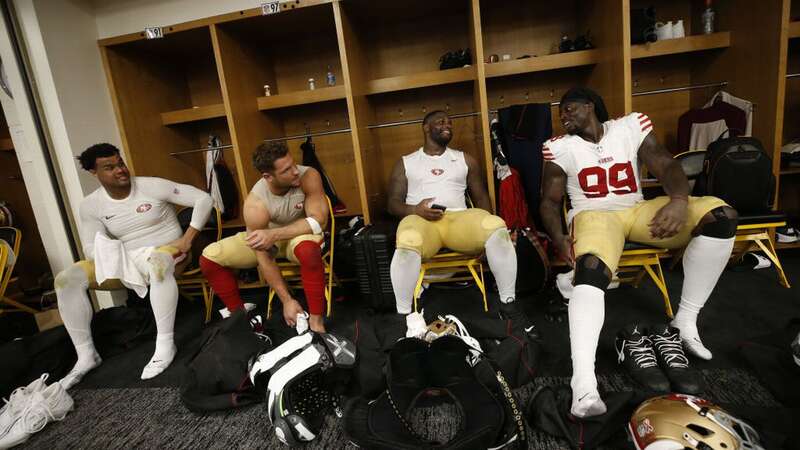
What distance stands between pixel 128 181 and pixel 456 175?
1848mm

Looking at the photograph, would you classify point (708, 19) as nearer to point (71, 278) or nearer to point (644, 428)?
point (644, 428)

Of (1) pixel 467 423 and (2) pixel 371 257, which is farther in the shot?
(2) pixel 371 257

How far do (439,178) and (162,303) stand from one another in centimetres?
162

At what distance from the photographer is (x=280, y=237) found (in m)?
1.90

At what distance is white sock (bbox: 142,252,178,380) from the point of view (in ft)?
6.02

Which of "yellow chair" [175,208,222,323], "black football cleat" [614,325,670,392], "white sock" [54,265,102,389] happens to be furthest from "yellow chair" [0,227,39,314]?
"black football cleat" [614,325,670,392]

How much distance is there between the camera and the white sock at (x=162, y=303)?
183 centimetres

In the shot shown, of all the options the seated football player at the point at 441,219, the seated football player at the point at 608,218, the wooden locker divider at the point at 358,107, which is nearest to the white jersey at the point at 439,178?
the seated football player at the point at 441,219

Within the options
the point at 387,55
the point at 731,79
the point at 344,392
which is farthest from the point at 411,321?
the point at 731,79

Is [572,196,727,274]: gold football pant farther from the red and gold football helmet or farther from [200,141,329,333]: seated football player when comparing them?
[200,141,329,333]: seated football player

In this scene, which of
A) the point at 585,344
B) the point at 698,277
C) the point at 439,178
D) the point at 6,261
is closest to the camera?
the point at 585,344

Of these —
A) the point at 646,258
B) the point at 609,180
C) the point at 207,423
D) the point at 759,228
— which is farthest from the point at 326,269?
the point at 759,228

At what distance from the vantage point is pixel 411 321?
4.80 ft

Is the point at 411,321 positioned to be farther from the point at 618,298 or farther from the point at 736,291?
the point at 736,291
